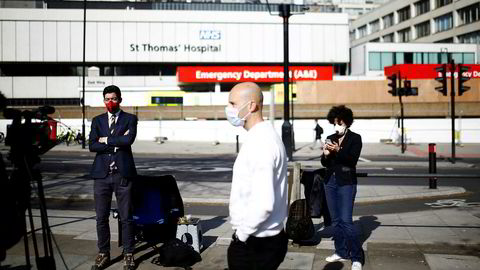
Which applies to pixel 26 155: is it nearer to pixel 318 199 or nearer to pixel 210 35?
pixel 318 199

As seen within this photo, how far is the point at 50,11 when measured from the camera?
52438mm

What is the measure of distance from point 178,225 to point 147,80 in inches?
1940

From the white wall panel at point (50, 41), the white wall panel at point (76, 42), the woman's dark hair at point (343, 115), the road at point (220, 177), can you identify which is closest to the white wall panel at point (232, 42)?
the white wall panel at point (76, 42)

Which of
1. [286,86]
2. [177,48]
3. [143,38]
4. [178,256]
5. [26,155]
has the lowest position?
[178,256]

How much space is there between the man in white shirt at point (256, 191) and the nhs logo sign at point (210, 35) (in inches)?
2051

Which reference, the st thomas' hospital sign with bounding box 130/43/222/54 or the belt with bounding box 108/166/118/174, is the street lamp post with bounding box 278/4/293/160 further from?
the st thomas' hospital sign with bounding box 130/43/222/54

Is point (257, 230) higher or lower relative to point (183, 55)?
lower

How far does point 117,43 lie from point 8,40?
11.9 m

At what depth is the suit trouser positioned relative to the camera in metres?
5.36

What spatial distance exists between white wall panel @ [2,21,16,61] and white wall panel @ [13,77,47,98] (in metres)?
2.66

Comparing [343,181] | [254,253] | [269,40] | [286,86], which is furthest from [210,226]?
[269,40]

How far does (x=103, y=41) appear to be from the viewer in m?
53.3

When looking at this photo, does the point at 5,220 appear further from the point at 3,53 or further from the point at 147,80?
the point at 3,53

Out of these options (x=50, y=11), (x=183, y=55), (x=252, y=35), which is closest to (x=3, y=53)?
(x=50, y=11)
